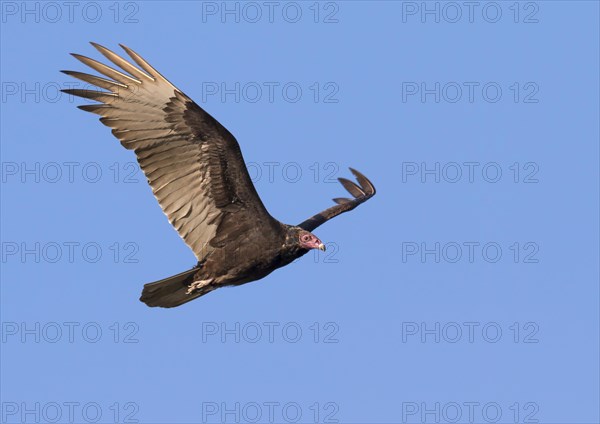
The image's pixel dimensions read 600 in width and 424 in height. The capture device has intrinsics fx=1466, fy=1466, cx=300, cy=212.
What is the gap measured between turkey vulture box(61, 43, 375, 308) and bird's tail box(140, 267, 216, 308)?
1 centimetres

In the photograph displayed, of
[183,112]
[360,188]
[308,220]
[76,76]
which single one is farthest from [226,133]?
[360,188]

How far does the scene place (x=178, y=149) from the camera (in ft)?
50.5

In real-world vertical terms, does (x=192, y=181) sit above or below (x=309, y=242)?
above

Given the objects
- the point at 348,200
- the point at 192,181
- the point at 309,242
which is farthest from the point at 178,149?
the point at 348,200

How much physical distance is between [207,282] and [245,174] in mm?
1250

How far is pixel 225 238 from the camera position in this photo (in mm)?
15836

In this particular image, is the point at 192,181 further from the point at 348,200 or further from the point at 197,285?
the point at 348,200

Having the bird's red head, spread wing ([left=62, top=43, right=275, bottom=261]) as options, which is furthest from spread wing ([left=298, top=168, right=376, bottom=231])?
spread wing ([left=62, top=43, right=275, bottom=261])

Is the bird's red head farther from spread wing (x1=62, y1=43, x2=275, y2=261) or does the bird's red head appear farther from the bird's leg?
the bird's leg

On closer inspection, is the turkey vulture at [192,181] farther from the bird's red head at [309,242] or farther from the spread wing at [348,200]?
the spread wing at [348,200]

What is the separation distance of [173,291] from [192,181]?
1.20 m

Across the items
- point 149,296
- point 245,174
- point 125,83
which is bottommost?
point 149,296

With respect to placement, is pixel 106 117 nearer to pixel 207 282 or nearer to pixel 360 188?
pixel 207 282

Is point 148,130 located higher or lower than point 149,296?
higher
